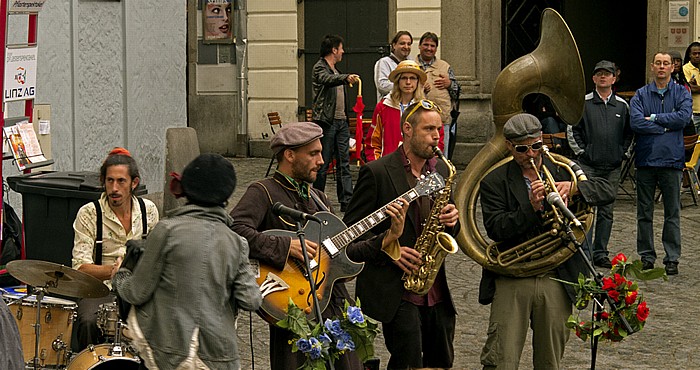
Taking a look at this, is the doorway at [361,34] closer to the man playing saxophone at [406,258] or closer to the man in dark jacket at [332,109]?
the man in dark jacket at [332,109]

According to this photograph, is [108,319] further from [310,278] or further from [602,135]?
[602,135]

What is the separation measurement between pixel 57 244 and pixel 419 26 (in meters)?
11.3

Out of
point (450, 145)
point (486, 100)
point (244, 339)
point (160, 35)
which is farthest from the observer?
point (486, 100)

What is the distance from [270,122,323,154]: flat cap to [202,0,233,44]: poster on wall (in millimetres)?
14117

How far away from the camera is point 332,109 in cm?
1488

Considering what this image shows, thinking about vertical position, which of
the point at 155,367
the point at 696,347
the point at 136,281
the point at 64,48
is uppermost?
the point at 64,48

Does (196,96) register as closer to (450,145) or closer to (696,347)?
(450,145)

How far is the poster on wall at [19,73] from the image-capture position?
9.40 meters

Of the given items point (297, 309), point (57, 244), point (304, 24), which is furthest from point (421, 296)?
point (304, 24)

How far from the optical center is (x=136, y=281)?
233 inches

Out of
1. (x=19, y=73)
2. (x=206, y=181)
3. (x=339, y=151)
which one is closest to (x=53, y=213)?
(x=19, y=73)

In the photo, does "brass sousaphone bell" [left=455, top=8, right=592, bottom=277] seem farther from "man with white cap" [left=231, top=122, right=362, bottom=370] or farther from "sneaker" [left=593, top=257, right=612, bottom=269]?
"sneaker" [left=593, top=257, right=612, bottom=269]

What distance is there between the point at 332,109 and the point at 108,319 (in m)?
7.46

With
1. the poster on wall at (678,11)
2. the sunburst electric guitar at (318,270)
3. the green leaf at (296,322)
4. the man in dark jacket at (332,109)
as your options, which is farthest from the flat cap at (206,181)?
the poster on wall at (678,11)
